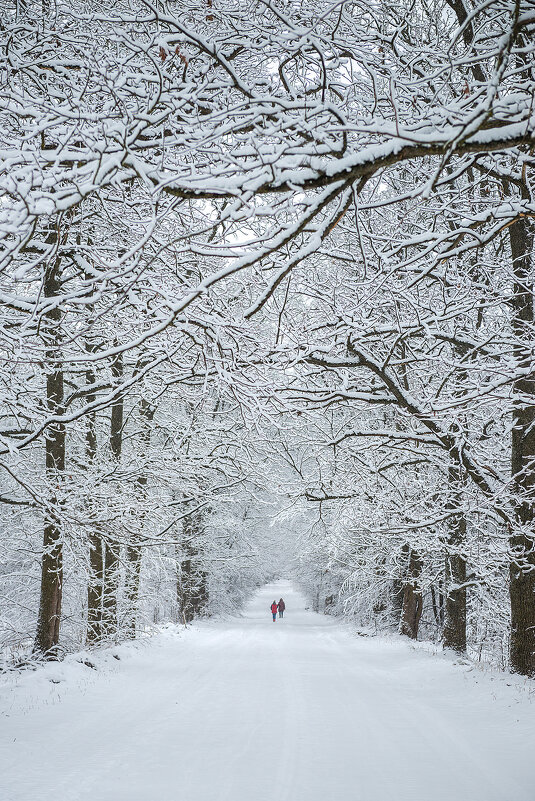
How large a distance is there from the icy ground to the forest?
4.21ft

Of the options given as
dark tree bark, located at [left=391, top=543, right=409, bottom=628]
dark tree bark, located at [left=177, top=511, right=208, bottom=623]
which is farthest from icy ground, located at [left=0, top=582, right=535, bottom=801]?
dark tree bark, located at [left=177, top=511, right=208, bottom=623]

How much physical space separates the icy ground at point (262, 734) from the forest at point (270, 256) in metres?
1.28

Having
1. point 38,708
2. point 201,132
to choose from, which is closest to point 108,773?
point 38,708

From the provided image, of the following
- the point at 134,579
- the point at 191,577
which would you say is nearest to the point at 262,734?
the point at 134,579

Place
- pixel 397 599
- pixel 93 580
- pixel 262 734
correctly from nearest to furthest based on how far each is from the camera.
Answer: pixel 262 734
pixel 93 580
pixel 397 599

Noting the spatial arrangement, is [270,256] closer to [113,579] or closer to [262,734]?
[262,734]

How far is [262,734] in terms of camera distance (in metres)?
6.45

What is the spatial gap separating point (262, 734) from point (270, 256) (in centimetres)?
542

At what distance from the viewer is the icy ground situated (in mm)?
4832

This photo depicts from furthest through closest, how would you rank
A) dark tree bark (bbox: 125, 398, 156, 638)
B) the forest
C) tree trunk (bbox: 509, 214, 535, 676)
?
1. dark tree bark (bbox: 125, 398, 156, 638)
2. tree trunk (bbox: 509, 214, 535, 676)
3. the forest

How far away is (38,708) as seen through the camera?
A: 7207 millimetres

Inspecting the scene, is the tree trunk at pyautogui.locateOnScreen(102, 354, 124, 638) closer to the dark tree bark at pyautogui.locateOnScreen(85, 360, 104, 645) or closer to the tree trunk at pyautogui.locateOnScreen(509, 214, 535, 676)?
the dark tree bark at pyautogui.locateOnScreen(85, 360, 104, 645)

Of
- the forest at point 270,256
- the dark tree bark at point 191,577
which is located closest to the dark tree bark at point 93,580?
the forest at point 270,256

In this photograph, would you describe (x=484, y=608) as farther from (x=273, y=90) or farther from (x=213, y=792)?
A: (x=273, y=90)
